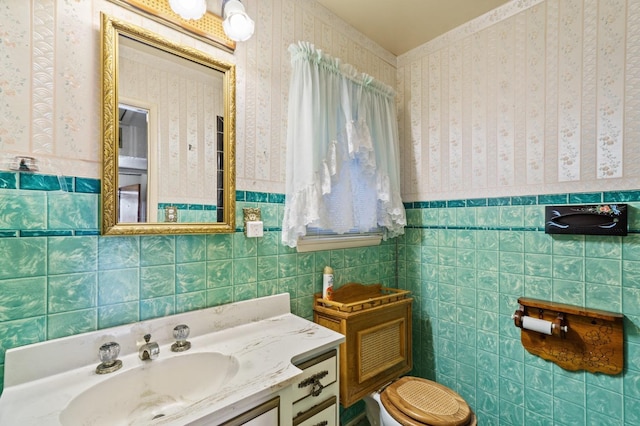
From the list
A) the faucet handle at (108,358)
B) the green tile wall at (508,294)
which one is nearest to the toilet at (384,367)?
the green tile wall at (508,294)

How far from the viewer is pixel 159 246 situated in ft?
3.71

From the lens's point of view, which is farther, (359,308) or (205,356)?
(359,308)

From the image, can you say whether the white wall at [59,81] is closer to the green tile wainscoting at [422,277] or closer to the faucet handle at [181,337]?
the green tile wainscoting at [422,277]

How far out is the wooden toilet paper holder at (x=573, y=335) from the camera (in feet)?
4.23

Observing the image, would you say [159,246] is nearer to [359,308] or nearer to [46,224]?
[46,224]

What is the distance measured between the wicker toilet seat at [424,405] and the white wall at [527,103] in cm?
110

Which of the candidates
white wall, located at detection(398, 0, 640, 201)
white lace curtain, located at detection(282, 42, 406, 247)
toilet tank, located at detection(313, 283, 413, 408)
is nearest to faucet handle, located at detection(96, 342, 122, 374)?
white lace curtain, located at detection(282, 42, 406, 247)

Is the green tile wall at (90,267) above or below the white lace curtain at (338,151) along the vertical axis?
below

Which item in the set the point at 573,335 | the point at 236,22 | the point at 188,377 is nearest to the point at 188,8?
the point at 236,22

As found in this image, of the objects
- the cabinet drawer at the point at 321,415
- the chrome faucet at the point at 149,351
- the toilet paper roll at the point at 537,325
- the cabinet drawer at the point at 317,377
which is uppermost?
the chrome faucet at the point at 149,351

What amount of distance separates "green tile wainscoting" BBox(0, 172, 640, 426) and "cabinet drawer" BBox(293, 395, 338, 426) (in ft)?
1.56

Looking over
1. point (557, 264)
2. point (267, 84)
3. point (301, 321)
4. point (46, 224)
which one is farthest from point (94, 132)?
point (557, 264)

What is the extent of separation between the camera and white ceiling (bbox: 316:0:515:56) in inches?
64.7

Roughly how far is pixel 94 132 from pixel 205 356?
0.88m
